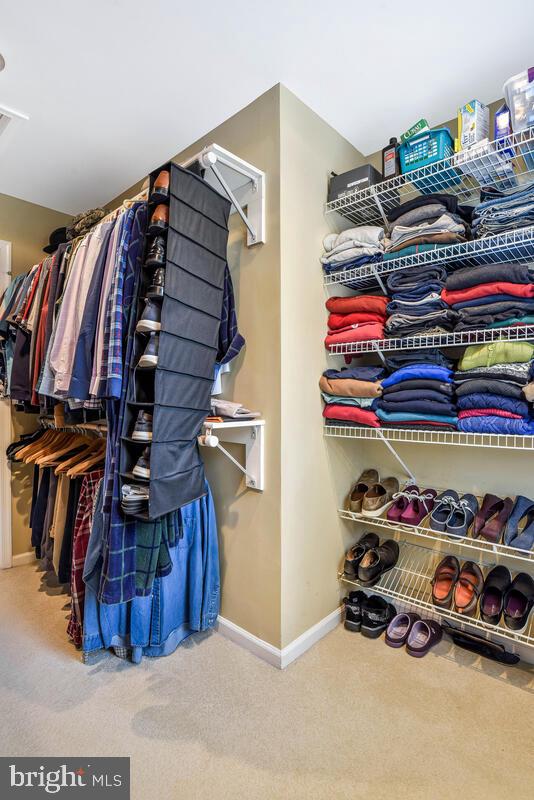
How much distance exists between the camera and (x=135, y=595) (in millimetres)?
1517

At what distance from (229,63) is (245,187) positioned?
0.43 meters

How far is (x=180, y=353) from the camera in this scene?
1.45 meters

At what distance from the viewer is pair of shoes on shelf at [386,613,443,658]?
1754 mm

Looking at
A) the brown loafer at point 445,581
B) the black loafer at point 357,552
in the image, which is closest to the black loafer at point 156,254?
the black loafer at point 357,552

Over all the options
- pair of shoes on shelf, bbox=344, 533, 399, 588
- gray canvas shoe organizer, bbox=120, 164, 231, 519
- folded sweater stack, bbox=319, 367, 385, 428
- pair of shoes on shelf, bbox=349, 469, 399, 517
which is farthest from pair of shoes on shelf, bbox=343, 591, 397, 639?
Answer: gray canvas shoe organizer, bbox=120, 164, 231, 519

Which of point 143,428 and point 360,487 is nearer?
point 143,428

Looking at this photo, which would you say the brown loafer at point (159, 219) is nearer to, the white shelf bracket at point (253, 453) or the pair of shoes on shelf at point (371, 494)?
the white shelf bracket at point (253, 453)

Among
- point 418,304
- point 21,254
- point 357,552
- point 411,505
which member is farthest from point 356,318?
point 21,254

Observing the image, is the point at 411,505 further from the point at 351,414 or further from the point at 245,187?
the point at 245,187

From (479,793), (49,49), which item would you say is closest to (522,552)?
(479,793)

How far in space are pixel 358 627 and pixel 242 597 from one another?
Result: 1.88ft

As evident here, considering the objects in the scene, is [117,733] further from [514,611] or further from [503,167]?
[503,167]

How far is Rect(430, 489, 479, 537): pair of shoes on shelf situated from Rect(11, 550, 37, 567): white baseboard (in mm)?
2543

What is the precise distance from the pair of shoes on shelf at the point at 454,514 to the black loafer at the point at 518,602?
0.94 ft
